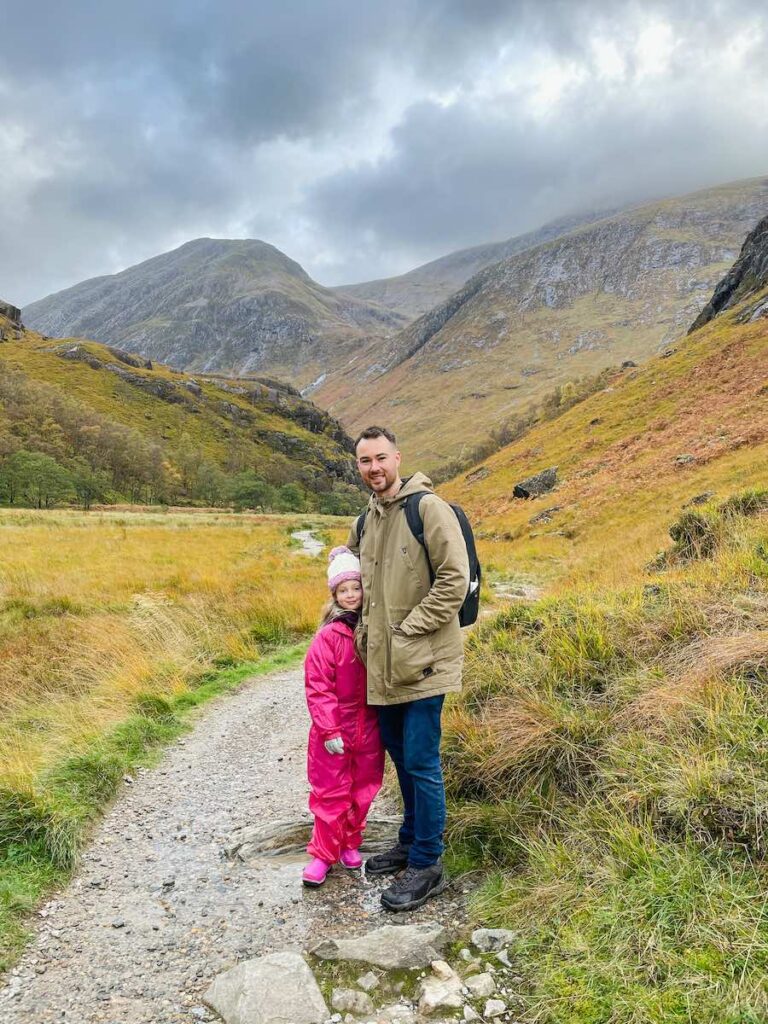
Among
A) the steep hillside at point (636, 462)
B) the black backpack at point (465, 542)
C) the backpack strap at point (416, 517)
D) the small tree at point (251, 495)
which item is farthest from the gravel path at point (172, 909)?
the small tree at point (251, 495)

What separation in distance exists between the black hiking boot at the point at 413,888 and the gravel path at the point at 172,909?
0.25 ft

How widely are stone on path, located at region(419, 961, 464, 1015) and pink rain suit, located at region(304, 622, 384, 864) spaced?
1299mm

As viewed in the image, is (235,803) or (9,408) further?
(9,408)

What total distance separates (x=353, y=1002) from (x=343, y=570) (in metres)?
2.44

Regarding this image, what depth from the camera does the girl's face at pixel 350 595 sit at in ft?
13.8

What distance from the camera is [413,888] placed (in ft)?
12.4

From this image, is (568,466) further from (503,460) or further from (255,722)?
(255,722)

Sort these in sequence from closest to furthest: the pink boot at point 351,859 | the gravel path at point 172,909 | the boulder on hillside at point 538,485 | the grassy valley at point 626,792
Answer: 1. the grassy valley at point 626,792
2. the gravel path at point 172,909
3. the pink boot at point 351,859
4. the boulder on hillside at point 538,485

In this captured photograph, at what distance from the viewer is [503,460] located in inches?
2419

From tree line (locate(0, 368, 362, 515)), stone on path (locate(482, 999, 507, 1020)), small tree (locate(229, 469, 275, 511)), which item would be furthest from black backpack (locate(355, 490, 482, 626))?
small tree (locate(229, 469, 275, 511))

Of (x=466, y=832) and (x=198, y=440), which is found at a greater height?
(x=198, y=440)

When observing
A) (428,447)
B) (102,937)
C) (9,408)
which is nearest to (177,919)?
(102,937)

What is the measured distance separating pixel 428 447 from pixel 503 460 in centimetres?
12564

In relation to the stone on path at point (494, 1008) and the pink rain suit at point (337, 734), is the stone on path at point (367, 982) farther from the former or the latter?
the pink rain suit at point (337, 734)
